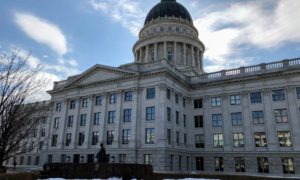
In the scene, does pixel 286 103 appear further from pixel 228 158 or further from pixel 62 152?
pixel 62 152

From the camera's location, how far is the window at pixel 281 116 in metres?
39.3

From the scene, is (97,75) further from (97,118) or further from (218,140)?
(218,140)

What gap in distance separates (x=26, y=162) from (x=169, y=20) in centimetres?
5029

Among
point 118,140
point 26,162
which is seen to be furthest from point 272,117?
point 26,162

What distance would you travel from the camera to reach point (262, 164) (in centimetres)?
3912

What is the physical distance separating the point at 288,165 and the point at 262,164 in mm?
3506

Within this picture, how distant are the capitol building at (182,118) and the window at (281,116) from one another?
0.46ft

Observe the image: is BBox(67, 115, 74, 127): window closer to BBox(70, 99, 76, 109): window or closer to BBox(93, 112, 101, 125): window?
BBox(70, 99, 76, 109): window

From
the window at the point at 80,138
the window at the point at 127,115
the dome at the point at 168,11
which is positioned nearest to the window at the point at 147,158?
the window at the point at 127,115

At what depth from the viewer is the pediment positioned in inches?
1788

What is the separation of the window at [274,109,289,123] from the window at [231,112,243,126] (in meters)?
5.39

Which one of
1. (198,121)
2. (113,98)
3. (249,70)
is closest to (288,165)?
(198,121)

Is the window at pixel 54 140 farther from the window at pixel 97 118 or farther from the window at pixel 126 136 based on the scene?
the window at pixel 126 136

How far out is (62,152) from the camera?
156 feet
